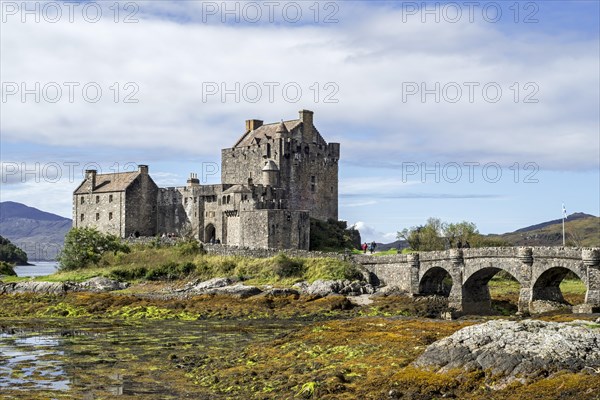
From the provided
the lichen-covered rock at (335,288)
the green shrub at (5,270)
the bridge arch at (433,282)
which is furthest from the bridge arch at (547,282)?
the green shrub at (5,270)

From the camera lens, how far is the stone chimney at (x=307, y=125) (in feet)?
278

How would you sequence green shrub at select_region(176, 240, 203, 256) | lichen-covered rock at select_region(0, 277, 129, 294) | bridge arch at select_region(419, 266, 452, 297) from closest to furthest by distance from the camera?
bridge arch at select_region(419, 266, 452, 297) → lichen-covered rock at select_region(0, 277, 129, 294) → green shrub at select_region(176, 240, 203, 256)

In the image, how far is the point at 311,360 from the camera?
1146 inches

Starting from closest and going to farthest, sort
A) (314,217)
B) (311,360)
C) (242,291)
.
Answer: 1. (311,360)
2. (242,291)
3. (314,217)

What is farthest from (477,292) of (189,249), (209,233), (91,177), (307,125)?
(91,177)

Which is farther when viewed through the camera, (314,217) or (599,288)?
(314,217)

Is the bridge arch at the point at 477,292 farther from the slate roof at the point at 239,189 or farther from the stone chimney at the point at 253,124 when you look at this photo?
the stone chimney at the point at 253,124

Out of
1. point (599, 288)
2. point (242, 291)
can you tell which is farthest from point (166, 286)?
point (599, 288)

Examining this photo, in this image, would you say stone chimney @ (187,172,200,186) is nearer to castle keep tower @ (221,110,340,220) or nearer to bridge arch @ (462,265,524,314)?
castle keep tower @ (221,110,340,220)

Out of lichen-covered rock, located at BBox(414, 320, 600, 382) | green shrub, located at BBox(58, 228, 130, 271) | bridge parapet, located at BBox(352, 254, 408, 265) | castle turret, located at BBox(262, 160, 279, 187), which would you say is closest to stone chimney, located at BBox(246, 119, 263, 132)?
castle turret, located at BBox(262, 160, 279, 187)

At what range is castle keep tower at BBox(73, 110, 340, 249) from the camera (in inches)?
3076

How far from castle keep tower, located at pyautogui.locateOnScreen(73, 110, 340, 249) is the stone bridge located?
16598 mm

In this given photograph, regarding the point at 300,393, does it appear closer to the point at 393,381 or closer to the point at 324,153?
the point at 393,381

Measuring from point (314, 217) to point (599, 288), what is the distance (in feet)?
142
